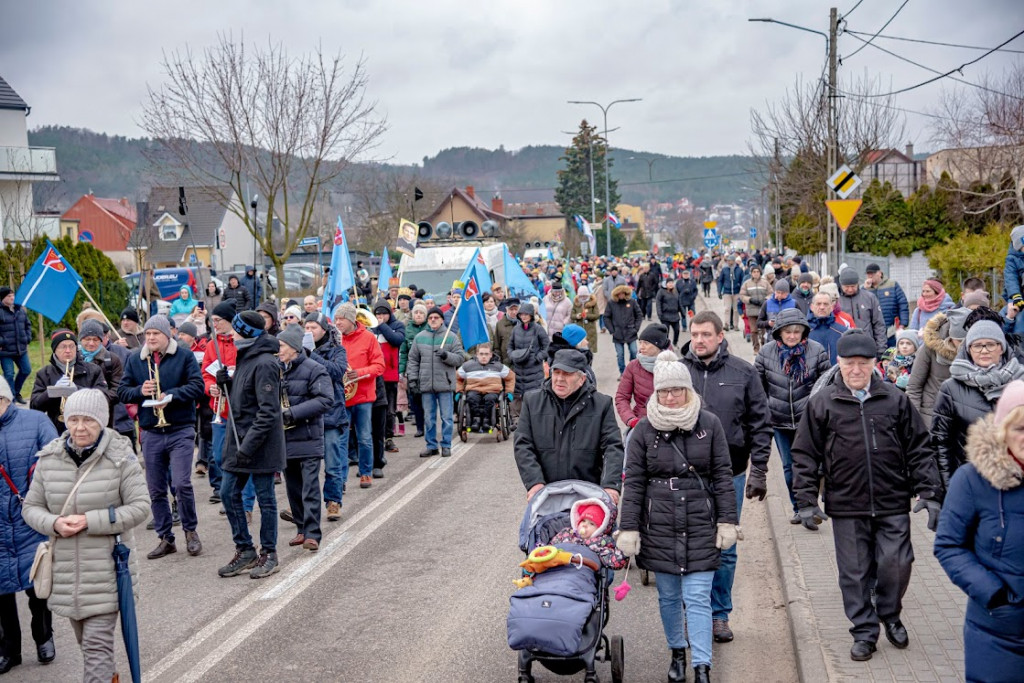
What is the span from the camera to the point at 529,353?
1434cm

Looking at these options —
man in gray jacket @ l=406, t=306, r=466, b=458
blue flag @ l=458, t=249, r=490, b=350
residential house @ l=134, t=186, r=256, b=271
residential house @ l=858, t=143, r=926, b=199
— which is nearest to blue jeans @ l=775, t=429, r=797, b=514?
man in gray jacket @ l=406, t=306, r=466, b=458

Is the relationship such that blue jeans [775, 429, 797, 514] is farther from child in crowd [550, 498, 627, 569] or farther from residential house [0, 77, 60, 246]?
residential house [0, 77, 60, 246]

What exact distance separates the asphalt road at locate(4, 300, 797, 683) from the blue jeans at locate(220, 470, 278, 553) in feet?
1.04

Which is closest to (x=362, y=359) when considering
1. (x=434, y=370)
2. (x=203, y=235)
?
(x=434, y=370)

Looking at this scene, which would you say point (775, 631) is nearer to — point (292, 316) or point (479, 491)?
point (479, 491)

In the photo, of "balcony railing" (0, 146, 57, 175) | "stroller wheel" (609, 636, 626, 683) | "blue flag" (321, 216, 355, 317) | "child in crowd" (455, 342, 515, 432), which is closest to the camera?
"stroller wheel" (609, 636, 626, 683)

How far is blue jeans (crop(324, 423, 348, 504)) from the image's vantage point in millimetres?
10820

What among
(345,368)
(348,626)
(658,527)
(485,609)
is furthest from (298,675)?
(345,368)

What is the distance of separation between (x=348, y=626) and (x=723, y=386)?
3.07 meters

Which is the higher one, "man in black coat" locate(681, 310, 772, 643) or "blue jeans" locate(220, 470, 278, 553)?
"man in black coat" locate(681, 310, 772, 643)

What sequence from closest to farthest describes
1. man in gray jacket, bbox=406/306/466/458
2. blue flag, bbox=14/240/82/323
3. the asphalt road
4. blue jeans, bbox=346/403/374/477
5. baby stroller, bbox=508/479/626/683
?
baby stroller, bbox=508/479/626/683, the asphalt road, blue jeans, bbox=346/403/374/477, blue flag, bbox=14/240/82/323, man in gray jacket, bbox=406/306/466/458

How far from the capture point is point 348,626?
7.60 meters

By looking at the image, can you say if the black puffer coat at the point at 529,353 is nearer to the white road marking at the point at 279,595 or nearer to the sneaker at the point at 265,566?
the white road marking at the point at 279,595

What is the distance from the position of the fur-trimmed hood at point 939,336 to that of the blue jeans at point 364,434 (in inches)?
237
